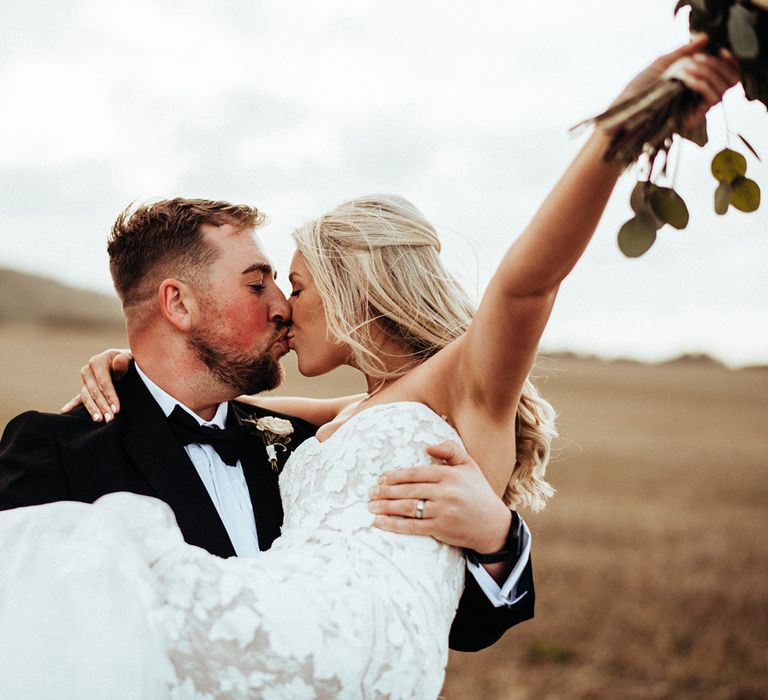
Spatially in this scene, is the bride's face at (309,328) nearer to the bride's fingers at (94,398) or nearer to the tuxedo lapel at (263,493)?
the tuxedo lapel at (263,493)

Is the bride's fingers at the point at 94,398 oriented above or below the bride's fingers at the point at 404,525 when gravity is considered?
below

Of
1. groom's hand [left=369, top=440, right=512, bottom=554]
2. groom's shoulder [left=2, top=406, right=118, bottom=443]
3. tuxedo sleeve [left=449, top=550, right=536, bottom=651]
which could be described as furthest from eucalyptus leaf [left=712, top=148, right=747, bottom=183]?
groom's shoulder [left=2, top=406, right=118, bottom=443]

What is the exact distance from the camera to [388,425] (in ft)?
9.95

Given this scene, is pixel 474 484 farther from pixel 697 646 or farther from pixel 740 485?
pixel 740 485

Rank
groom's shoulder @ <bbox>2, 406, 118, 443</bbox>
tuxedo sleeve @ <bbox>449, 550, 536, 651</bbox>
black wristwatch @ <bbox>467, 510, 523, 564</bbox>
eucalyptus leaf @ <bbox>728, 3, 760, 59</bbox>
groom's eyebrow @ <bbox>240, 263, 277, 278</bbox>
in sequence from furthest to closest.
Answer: groom's eyebrow @ <bbox>240, 263, 277, 278</bbox> < groom's shoulder @ <bbox>2, 406, 118, 443</bbox> < tuxedo sleeve @ <bbox>449, 550, 536, 651</bbox> < black wristwatch @ <bbox>467, 510, 523, 564</bbox> < eucalyptus leaf @ <bbox>728, 3, 760, 59</bbox>

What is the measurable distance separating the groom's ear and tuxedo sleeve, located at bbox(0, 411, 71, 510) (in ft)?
2.30

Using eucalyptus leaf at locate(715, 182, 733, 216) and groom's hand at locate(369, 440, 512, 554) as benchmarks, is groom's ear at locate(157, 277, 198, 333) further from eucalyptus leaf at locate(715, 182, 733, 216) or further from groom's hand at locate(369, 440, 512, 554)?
eucalyptus leaf at locate(715, 182, 733, 216)

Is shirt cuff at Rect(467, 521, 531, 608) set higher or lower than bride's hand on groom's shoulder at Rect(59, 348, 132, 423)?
lower

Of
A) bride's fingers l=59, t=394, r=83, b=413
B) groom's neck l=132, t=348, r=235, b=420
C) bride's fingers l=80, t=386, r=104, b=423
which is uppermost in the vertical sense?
groom's neck l=132, t=348, r=235, b=420

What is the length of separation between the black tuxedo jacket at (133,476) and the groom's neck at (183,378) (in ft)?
0.71

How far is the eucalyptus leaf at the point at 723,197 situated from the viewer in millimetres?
2420

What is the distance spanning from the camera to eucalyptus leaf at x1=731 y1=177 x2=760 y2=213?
242 centimetres

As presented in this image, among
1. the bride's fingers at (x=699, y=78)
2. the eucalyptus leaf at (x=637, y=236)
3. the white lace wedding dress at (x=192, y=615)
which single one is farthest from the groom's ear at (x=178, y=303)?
the bride's fingers at (x=699, y=78)

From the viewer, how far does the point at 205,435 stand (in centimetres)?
374
